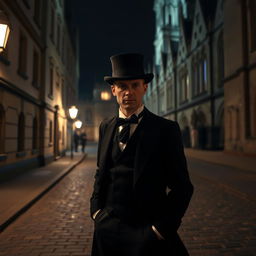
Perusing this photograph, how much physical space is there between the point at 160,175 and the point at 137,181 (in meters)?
0.19

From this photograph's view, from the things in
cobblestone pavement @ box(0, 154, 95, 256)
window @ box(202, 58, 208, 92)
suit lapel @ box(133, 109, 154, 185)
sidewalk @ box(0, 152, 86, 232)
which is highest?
window @ box(202, 58, 208, 92)

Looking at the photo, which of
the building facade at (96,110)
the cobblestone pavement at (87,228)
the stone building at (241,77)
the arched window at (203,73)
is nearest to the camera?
the cobblestone pavement at (87,228)

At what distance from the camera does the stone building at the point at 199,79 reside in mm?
22828

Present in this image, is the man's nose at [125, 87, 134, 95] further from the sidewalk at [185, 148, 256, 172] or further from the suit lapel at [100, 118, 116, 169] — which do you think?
the sidewalk at [185, 148, 256, 172]

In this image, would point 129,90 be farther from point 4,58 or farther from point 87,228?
point 4,58

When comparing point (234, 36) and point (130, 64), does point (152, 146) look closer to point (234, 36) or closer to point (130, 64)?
point (130, 64)

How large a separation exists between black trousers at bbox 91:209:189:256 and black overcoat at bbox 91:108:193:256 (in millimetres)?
62

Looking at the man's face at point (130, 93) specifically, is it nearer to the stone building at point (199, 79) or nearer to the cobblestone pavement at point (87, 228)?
the cobblestone pavement at point (87, 228)

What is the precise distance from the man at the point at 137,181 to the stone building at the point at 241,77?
15.2m

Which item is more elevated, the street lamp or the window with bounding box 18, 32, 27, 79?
the window with bounding box 18, 32, 27, 79

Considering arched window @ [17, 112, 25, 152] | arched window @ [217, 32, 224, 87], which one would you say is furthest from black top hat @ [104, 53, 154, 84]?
arched window @ [217, 32, 224, 87]

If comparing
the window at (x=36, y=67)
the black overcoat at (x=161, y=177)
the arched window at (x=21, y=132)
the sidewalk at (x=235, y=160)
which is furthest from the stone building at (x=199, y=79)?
the black overcoat at (x=161, y=177)

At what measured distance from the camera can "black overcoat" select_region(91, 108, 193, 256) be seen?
167cm

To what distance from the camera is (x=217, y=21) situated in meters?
22.9
